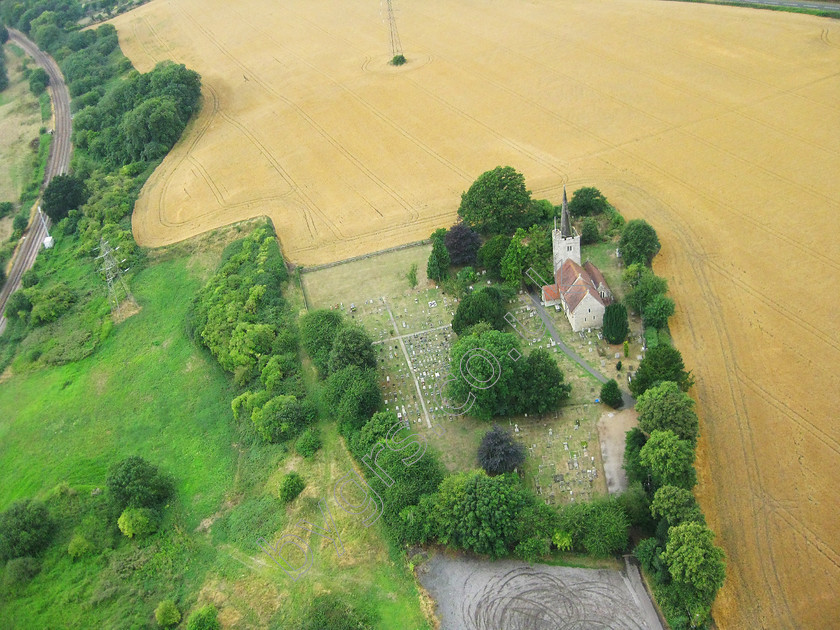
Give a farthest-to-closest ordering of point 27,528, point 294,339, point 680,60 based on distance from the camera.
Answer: point 680,60 < point 294,339 < point 27,528

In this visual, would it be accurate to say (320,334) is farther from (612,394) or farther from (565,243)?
(612,394)

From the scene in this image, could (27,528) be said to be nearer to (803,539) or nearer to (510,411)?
(510,411)

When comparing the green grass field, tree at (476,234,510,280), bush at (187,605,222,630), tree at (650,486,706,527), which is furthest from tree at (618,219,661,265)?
bush at (187,605,222,630)

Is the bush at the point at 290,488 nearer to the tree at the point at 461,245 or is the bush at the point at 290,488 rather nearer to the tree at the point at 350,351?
the tree at the point at 350,351

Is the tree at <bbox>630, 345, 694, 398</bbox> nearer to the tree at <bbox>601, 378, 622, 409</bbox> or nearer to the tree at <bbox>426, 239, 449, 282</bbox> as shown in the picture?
the tree at <bbox>601, 378, 622, 409</bbox>

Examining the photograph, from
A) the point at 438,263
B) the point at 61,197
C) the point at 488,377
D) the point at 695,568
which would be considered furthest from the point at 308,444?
the point at 61,197

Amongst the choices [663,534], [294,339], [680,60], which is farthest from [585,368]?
[680,60]

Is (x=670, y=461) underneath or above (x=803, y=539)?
above
